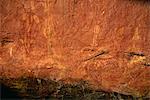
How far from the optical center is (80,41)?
253 cm

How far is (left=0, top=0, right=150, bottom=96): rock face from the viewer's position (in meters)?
2.47

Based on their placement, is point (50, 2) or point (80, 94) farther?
point (80, 94)

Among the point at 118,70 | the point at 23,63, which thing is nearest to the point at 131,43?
the point at 118,70

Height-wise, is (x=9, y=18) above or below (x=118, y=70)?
above

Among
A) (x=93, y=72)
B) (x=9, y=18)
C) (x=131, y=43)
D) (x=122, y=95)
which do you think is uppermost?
(x=9, y=18)

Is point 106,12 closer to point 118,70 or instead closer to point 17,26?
point 118,70

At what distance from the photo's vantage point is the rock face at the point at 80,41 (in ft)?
8.11

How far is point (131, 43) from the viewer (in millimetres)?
2518

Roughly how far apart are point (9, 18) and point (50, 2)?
35 cm

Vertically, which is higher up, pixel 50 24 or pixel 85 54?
pixel 50 24

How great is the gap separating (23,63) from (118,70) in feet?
2.55

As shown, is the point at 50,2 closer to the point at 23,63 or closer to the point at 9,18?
the point at 9,18

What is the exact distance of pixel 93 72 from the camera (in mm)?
2596

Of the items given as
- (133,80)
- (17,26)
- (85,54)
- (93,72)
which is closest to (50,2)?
(17,26)
